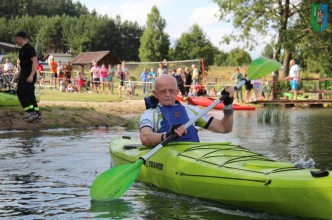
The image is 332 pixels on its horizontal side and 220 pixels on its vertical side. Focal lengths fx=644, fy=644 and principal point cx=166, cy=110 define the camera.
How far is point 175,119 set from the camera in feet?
22.9

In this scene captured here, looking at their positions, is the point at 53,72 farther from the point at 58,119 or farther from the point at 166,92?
the point at 166,92

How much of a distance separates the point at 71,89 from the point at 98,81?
1.35 meters

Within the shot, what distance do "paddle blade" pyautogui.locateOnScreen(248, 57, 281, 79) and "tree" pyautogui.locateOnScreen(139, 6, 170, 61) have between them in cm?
7651

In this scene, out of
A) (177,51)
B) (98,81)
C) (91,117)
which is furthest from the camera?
(177,51)

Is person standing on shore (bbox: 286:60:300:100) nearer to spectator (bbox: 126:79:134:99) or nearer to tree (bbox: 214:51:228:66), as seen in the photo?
spectator (bbox: 126:79:134:99)

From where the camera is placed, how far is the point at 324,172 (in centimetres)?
509

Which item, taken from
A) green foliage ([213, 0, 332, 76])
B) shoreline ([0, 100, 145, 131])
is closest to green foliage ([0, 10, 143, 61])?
green foliage ([213, 0, 332, 76])

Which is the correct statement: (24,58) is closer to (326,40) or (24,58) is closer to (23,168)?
(23,168)

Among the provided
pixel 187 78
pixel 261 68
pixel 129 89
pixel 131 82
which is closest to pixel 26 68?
pixel 261 68

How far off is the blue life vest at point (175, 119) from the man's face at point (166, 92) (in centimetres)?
8

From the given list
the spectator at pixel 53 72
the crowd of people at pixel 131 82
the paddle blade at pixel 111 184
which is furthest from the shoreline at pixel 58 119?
the spectator at pixel 53 72

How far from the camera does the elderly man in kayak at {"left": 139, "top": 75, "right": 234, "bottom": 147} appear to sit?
678 centimetres

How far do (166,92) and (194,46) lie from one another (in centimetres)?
7512

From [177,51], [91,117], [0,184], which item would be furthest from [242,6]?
[177,51]
